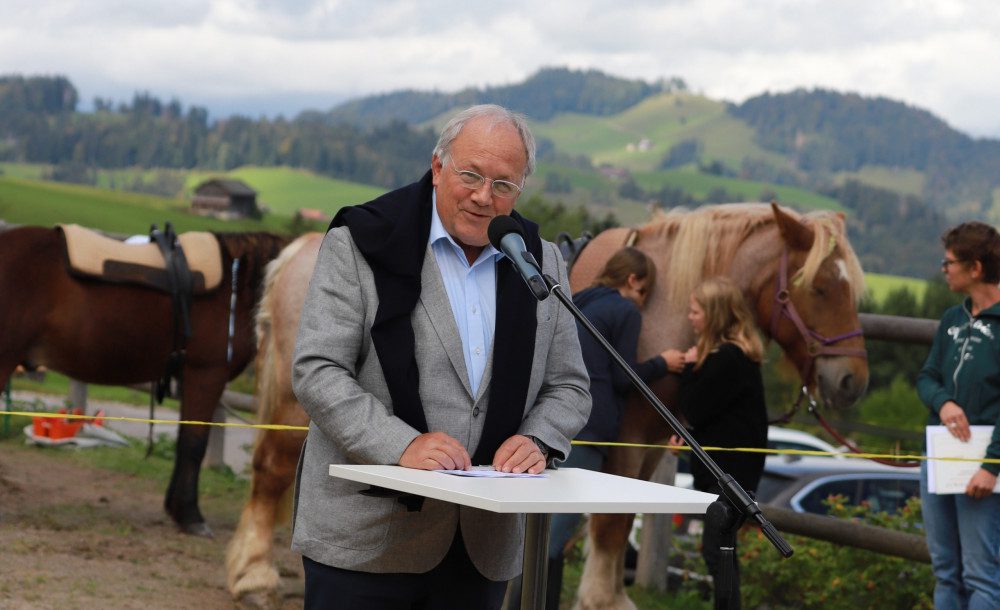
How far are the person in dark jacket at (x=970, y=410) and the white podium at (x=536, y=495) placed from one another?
2.49 meters

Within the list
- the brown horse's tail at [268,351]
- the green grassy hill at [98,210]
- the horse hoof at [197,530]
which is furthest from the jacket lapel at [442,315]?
the green grassy hill at [98,210]

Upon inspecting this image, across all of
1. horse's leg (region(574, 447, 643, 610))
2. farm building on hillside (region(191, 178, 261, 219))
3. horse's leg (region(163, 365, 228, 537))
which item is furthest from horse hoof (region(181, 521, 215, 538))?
farm building on hillside (region(191, 178, 261, 219))

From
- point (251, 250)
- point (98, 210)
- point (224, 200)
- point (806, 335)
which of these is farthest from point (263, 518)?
point (224, 200)

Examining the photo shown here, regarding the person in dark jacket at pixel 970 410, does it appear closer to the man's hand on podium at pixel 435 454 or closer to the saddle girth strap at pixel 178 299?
the man's hand on podium at pixel 435 454

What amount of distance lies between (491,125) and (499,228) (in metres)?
0.24

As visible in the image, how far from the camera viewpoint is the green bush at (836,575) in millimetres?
5926

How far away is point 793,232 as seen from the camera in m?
4.97

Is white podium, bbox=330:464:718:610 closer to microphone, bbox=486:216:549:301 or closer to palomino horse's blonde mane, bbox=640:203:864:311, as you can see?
microphone, bbox=486:216:549:301

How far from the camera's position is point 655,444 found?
5086mm

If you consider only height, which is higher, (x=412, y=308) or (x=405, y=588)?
(x=412, y=308)

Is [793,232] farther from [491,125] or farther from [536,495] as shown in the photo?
[536,495]

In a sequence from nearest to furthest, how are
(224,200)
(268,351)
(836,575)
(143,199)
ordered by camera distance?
(268,351), (836,575), (143,199), (224,200)

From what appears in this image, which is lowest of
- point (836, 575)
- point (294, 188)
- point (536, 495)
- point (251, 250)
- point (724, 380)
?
point (294, 188)

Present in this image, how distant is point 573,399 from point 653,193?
5638 inches
